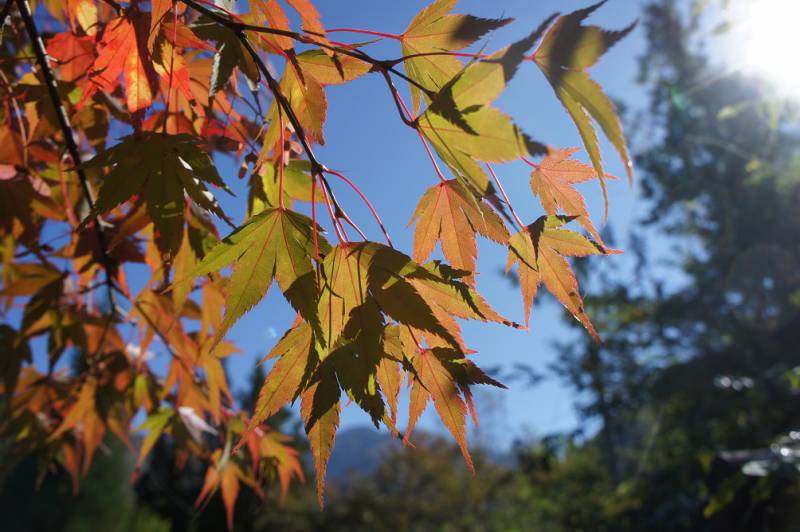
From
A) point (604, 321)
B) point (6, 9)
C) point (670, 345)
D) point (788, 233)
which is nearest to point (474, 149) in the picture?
point (6, 9)

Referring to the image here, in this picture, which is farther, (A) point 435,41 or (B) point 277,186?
(B) point 277,186

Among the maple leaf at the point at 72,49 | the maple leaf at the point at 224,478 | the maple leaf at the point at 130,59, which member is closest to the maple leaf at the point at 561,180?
the maple leaf at the point at 130,59

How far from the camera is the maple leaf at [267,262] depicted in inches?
16.8

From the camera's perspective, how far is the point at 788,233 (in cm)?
826

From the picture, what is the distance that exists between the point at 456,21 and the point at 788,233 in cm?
973

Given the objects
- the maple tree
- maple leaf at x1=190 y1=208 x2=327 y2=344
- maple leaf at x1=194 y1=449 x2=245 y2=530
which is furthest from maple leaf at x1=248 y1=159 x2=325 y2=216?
maple leaf at x1=194 y1=449 x2=245 y2=530

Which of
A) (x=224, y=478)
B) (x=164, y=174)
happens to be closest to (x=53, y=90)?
(x=164, y=174)

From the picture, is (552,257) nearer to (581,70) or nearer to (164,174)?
(581,70)

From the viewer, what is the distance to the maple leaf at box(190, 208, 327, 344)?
0.43m

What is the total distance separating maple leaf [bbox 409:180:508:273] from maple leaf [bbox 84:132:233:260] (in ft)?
0.58

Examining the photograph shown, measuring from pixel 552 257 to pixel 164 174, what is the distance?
353 millimetres

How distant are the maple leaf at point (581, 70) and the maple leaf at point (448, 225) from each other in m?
0.14

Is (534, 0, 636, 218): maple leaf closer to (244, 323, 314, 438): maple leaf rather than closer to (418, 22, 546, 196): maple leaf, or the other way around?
(418, 22, 546, 196): maple leaf

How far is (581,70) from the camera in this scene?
13.9 inches
